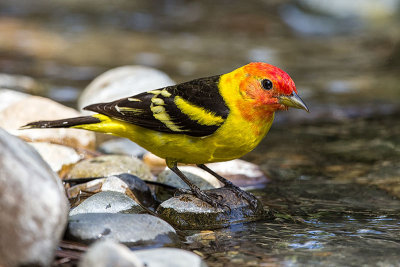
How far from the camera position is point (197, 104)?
15.4ft

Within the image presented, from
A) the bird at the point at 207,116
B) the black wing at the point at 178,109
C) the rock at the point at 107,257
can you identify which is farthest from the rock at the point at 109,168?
the rock at the point at 107,257

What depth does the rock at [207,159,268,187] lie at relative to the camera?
577 centimetres

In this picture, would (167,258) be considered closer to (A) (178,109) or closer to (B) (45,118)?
(A) (178,109)

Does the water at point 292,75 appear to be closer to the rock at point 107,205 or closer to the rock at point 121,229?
the rock at point 121,229

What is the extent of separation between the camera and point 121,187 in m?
4.84

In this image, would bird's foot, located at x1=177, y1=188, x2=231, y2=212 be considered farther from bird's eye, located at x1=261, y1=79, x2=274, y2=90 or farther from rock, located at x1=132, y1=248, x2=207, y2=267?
rock, located at x1=132, y1=248, x2=207, y2=267

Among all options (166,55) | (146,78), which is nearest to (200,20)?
(166,55)

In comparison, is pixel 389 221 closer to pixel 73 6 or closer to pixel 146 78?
pixel 146 78

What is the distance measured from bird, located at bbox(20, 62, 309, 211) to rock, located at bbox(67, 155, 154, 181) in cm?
58

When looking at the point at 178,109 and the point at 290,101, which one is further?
the point at 178,109

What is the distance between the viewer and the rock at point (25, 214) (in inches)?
115

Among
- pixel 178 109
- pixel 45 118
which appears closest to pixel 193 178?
pixel 178 109

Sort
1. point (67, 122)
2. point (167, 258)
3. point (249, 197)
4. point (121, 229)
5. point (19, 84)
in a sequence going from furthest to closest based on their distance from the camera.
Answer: point (19, 84) → point (67, 122) → point (249, 197) → point (121, 229) → point (167, 258)

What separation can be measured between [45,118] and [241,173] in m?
2.19
